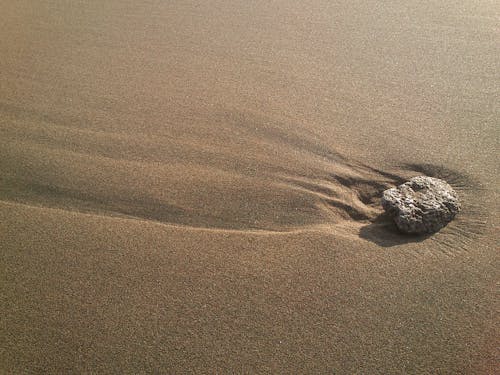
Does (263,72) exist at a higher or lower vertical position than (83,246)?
higher

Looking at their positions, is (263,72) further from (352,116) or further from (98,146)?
(98,146)

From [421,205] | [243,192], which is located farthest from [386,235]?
[243,192]

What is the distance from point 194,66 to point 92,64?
0.56 m

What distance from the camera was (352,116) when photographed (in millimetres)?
2100

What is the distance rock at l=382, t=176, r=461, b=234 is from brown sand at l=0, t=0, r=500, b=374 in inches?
2.0

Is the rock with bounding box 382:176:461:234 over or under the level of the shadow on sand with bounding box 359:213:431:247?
over

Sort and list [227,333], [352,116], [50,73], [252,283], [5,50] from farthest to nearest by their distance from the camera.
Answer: [5,50], [50,73], [352,116], [252,283], [227,333]

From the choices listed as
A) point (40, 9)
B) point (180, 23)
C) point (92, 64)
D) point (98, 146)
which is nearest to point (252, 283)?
point (98, 146)

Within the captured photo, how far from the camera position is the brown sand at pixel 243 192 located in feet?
4.24

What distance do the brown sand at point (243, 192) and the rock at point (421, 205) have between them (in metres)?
0.05

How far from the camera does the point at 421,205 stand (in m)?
1.58

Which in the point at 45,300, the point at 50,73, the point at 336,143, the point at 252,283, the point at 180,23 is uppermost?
the point at 180,23

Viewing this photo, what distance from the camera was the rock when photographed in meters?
1.56

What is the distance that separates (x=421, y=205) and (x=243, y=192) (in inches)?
25.8
